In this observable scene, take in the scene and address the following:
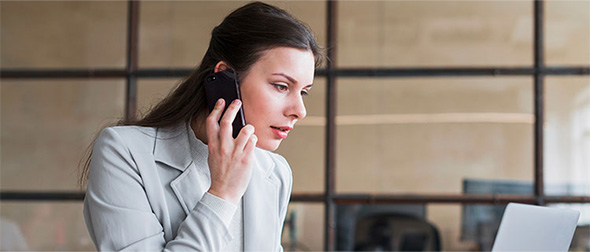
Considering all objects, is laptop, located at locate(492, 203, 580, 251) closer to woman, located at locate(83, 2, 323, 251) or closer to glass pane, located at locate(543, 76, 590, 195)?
woman, located at locate(83, 2, 323, 251)

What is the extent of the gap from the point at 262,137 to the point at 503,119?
1876mm

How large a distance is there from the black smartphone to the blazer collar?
0.33ft

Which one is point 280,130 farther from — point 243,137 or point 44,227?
point 44,227

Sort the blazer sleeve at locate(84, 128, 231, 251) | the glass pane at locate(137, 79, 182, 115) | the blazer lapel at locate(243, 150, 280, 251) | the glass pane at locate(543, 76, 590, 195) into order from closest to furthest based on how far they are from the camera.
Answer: the blazer sleeve at locate(84, 128, 231, 251) < the blazer lapel at locate(243, 150, 280, 251) < the glass pane at locate(543, 76, 590, 195) < the glass pane at locate(137, 79, 182, 115)

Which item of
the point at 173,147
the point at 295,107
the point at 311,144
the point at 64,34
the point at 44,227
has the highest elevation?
the point at 64,34

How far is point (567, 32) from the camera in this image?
304 cm

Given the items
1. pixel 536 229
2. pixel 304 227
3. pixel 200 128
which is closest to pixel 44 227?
pixel 304 227

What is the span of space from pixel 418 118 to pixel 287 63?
171 cm

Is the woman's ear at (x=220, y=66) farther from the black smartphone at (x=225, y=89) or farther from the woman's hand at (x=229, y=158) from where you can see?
the woman's hand at (x=229, y=158)

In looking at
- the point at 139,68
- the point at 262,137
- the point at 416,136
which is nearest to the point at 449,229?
the point at 416,136

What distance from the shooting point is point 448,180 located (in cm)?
307

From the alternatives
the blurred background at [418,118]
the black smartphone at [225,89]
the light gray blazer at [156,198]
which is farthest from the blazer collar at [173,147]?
the blurred background at [418,118]

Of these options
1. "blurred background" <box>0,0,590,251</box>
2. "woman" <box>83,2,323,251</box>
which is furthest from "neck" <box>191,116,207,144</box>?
"blurred background" <box>0,0,590,251</box>

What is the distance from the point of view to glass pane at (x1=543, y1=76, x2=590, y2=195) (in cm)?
301
